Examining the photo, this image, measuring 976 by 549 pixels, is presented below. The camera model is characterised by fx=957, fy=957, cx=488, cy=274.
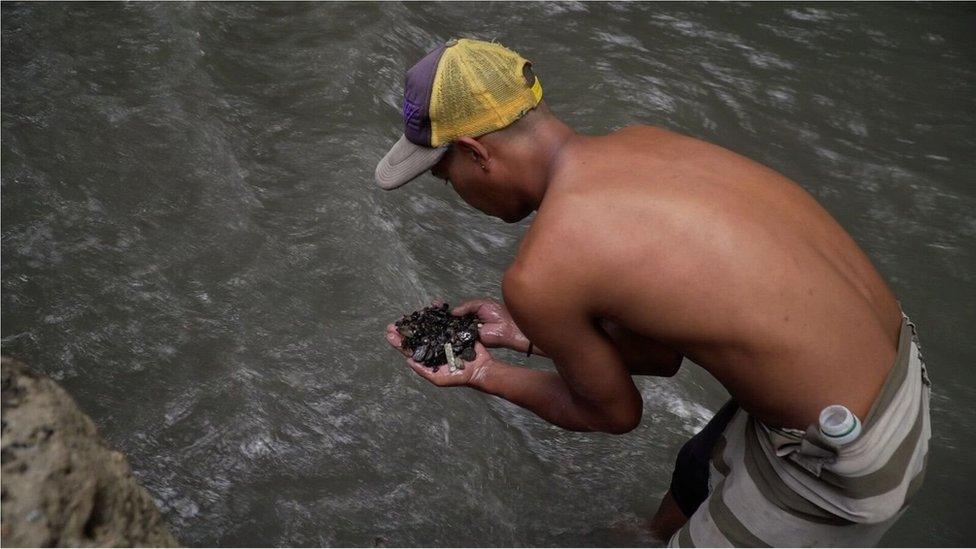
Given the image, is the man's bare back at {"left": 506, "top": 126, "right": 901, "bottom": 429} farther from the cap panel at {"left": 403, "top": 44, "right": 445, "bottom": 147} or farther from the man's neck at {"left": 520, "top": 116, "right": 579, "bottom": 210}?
the cap panel at {"left": 403, "top": 44, "right": 445, "bottom": 147}

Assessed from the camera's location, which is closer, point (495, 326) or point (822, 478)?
point (822, 478)

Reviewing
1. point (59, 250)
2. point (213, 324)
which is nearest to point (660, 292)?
point (213, 324)

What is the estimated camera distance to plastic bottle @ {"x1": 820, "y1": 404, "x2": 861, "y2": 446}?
2.05 meters

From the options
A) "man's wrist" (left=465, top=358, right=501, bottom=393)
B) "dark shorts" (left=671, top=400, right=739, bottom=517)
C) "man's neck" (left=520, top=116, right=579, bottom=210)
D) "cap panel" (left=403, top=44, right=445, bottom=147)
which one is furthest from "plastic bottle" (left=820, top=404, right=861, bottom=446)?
"cap panel" (left=403, top=44, right=445, bottom=147)

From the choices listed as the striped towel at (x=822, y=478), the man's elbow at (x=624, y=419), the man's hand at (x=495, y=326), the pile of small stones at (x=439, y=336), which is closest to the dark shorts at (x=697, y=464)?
the striped towel at (x=822, y=478)

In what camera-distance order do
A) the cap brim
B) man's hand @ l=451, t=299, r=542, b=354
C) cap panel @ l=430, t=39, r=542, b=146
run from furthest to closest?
man's hand @ l=451, t=299, r=542, b=354
the cap brim
cap panel @ l=430, t=39, r=542, b=146

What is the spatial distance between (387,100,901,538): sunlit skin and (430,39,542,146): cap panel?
0.15 feet

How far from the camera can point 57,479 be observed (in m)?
1.72

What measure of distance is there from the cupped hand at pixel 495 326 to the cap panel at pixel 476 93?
76 centimetres

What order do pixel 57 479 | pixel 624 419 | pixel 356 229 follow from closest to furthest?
pixel 57 479 → pixel 624 419 → pixel 356 229

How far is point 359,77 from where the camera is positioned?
5.57 m

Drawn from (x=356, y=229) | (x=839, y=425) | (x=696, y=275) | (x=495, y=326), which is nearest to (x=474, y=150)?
(x=696, y=275)

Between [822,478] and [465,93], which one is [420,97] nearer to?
[465,93]

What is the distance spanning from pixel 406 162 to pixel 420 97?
0.65 ft
